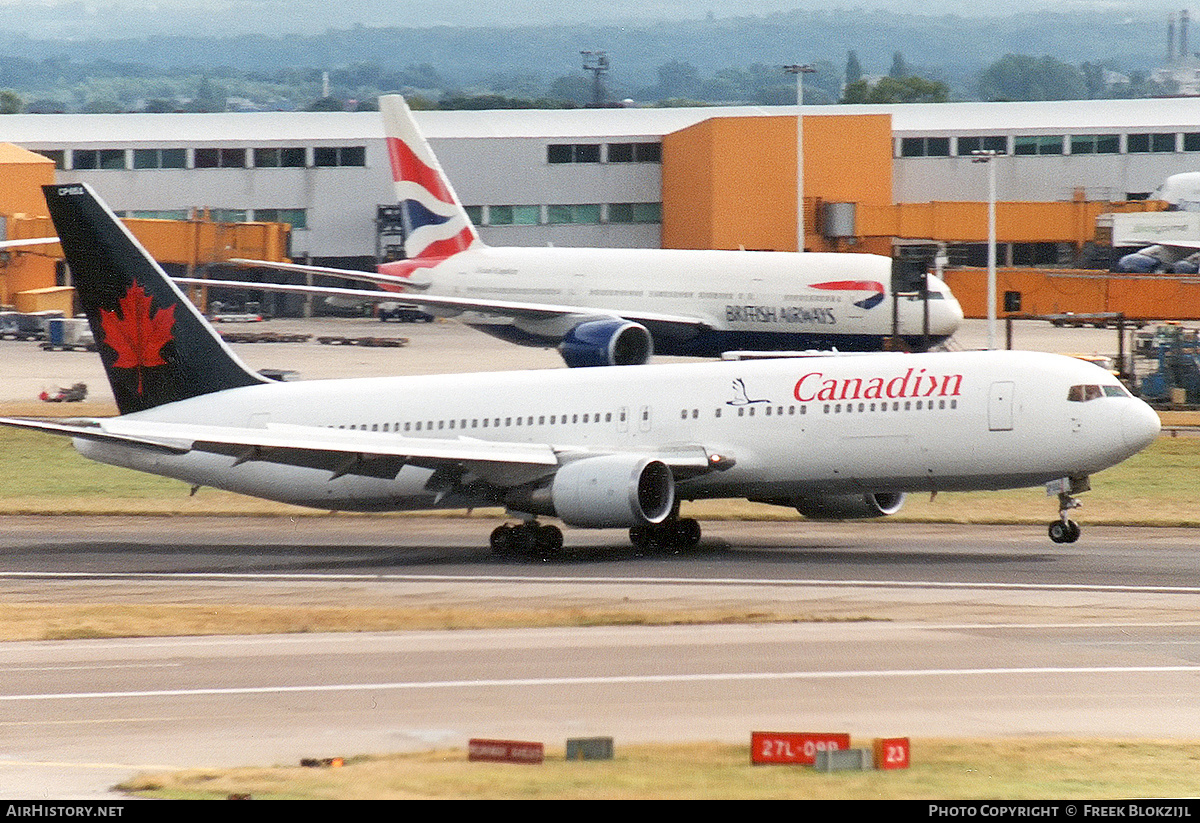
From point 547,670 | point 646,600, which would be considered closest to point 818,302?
point 646,600

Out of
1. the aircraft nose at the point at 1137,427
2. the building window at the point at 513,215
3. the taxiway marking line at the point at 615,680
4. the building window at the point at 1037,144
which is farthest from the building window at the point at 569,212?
the taxiway marking line at the point at 615,680

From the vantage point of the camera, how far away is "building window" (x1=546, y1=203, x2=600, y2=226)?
128 metres

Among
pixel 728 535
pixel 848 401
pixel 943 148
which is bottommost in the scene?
pixel 728 535

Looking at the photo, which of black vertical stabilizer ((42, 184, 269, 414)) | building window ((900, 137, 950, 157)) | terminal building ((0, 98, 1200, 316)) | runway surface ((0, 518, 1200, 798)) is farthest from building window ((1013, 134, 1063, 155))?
black vertical stabilizer ((42, 184, 269, 414))

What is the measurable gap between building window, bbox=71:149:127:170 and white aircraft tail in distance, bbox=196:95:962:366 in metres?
40.1

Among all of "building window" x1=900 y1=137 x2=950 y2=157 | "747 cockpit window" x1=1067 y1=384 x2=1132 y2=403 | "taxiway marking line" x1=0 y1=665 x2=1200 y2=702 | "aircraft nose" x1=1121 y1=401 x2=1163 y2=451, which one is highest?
"building window" x1=900 y1=137 x2=950 y2=157

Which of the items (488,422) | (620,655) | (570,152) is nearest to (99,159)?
(570,152)

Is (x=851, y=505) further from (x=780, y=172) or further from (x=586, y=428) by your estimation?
(x=780, y=172)

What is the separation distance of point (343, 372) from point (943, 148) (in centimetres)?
5933

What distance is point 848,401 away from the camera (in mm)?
41500

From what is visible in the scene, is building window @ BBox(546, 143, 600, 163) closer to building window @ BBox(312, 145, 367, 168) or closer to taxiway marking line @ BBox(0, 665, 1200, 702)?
building window @ BBox(312, 145, 367, 168)

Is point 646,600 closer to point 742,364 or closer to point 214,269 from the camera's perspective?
point 742,364

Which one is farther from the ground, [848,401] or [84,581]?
[848,401]

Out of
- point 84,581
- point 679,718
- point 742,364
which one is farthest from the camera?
point 742,364
